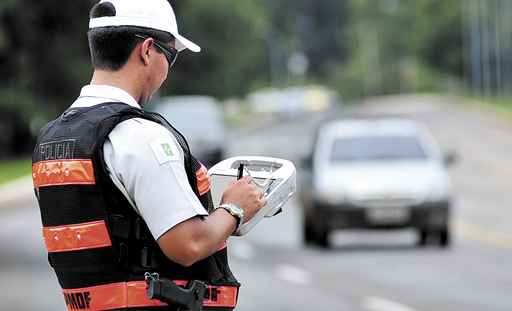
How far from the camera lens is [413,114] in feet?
281

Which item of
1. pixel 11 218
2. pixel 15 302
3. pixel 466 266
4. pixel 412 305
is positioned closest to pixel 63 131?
pixel 412 305

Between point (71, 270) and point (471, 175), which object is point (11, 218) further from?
point (71, 270)

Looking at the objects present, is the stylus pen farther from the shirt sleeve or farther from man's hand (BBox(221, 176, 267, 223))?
the shirt sleeve

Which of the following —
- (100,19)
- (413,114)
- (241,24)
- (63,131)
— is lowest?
(413,114)

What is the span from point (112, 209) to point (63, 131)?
11.1 inches

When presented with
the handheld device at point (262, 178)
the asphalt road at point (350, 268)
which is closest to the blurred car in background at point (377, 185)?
the asphalt road at point (350, 268)

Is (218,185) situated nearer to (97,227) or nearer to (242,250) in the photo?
(97,227)

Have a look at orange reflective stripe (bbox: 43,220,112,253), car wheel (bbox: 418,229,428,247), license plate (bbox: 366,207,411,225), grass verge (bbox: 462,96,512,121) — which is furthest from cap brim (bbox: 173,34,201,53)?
grass verge (bbox: 462,96,512,121)

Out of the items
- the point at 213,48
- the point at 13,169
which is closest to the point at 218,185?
the point at 13,169

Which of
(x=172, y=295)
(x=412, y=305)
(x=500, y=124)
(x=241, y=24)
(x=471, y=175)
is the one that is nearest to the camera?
(x=172, y=295)

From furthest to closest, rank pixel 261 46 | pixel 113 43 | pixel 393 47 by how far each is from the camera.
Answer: pixel 393 47
pixel 261 46
pixel 113 43

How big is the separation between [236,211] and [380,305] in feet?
31.4

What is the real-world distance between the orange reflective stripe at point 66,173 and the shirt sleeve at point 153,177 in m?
0.07

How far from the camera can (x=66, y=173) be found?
443 centimetres
